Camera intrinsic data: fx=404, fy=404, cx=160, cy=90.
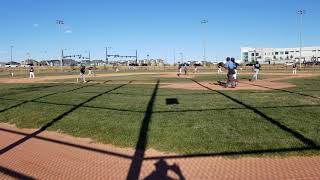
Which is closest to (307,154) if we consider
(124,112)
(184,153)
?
(184,153)

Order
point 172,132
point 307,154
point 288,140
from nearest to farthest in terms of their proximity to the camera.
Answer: point 307,154
point 288,140
point 172,132

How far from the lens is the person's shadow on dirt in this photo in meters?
6.38

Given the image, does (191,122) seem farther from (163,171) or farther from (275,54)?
(275,54)

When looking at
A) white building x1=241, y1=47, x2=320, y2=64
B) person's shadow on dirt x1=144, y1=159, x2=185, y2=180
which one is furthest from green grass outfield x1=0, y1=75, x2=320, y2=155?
white building x1=241, y1=47, x2=320, y2=64

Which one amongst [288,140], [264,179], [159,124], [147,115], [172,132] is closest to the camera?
[264,179]

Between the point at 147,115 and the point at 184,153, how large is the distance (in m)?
4.56

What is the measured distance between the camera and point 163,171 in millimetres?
6727

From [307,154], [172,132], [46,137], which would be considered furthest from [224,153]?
[46,137]

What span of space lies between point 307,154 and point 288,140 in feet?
3.45

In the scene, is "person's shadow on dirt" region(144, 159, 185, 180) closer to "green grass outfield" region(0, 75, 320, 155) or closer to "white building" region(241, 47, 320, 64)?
"green grass outfield" region(0, 75, 320, 155)

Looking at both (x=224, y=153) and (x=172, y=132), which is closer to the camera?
(x=224, y=153)

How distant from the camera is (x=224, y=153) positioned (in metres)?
7.64

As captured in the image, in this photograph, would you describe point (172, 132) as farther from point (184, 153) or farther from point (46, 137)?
point (46, 137)

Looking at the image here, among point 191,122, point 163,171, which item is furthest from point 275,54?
point 163,171
